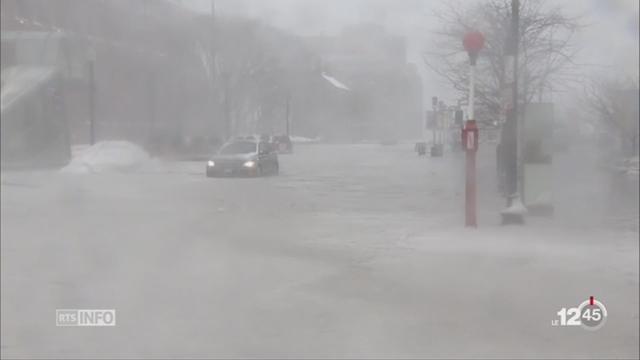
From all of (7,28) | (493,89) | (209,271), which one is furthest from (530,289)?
(7,28)

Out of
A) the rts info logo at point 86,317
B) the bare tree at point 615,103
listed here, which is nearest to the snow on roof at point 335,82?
the bare tree at point 615,103

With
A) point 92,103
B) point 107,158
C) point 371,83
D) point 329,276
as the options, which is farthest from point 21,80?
point 329,276

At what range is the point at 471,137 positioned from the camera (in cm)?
158

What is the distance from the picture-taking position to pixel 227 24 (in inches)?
41.6

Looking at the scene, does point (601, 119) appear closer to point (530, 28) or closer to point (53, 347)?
point (530, 28)

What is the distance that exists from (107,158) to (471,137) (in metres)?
0.73

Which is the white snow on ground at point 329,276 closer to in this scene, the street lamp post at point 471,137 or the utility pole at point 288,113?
the street lamp post at point 471,137

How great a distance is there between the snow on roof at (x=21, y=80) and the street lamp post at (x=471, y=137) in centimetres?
62

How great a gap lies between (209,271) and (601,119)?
1110 millimetres

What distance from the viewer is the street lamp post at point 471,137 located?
47.3 inches

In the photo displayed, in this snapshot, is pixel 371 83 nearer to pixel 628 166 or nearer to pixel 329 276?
pixel 628 166

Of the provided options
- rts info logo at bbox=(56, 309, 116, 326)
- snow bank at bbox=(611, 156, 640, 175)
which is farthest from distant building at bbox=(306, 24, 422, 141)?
rts info logo at bbox=(56, 309, 116, 326)

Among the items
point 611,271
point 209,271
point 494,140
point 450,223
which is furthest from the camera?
point 450,223

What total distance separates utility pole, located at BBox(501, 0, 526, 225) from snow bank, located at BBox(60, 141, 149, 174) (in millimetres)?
607
